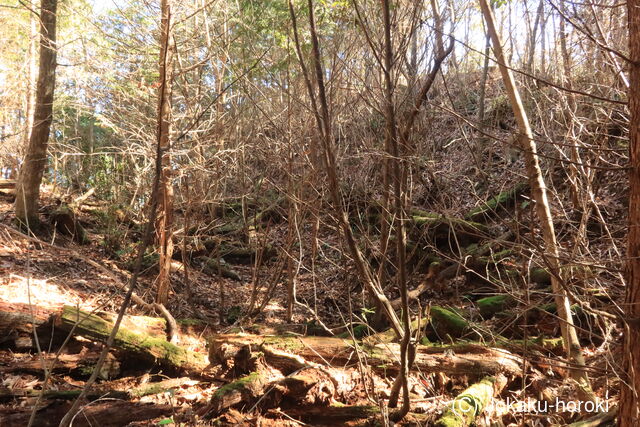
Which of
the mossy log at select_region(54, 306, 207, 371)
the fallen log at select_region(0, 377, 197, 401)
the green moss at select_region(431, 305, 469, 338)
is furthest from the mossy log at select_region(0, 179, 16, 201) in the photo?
the green moss at select_region(431, 305, 469, 338)

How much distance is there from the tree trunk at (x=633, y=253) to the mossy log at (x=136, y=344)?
438 cm

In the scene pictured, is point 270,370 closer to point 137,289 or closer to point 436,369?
point 436,369

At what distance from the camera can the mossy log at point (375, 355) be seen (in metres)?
→ 4.70

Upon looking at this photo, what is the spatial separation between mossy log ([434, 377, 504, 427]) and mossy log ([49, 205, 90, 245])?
843cm

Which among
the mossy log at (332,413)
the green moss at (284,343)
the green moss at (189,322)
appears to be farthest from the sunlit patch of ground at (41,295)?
the mossy log at (332,413)

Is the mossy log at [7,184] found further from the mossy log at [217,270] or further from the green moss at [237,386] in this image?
the green moss at [237,386]

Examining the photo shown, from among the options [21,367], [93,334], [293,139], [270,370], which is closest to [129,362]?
[93,334]

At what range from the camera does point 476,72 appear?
1669cm

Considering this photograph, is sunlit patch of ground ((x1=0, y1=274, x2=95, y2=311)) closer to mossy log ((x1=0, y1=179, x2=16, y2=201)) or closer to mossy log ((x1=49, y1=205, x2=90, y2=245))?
mossy log ((x1=49, y1=205, x2=90, y2=245))

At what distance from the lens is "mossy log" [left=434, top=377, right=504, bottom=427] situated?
381 centimetres

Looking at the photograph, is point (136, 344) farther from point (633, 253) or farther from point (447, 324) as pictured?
point (633, 253)

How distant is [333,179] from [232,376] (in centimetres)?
326

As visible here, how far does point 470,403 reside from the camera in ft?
13.5

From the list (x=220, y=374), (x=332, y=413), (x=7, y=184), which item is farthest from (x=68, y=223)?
(x=332, y=413)
